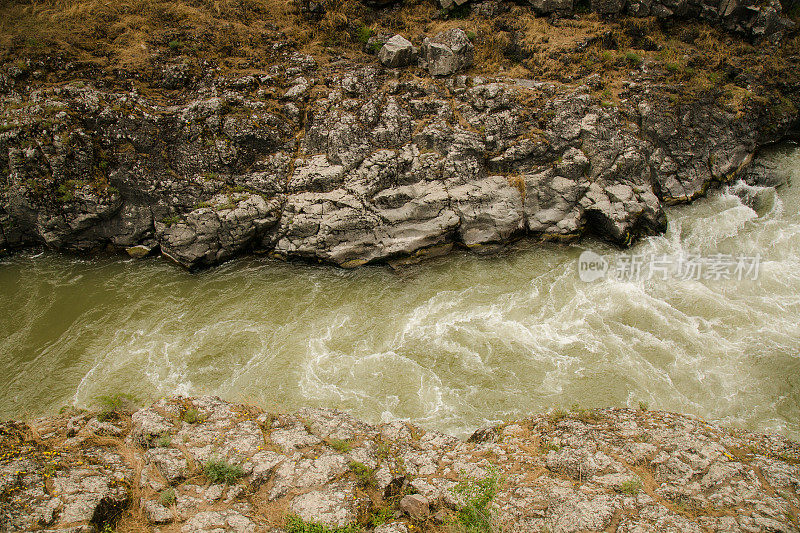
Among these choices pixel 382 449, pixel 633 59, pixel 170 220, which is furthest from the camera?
pixel 633 59

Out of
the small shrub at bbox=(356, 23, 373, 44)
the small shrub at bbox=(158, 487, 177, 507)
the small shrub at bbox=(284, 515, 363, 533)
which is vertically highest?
the small shrub at bbox=(356, 23, 373, 44)

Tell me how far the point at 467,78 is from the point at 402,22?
5698mm

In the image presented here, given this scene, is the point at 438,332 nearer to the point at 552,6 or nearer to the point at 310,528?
the point at 310,528

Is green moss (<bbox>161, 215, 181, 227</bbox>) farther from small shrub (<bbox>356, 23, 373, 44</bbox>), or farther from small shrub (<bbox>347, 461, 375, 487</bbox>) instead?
small shrub (<bbox>347, 461, 375, 487</bbox>)

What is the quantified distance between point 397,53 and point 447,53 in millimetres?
2283

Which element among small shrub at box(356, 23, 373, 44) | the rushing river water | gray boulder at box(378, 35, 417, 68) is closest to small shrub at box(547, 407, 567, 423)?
the rushing river water

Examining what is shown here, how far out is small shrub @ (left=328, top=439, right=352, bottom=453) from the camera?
28.5 ft

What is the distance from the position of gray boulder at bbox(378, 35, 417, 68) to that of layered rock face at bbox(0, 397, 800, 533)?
16.1 m

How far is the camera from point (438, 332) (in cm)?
1374

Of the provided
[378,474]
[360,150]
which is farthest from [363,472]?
[360,150]

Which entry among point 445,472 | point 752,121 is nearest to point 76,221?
point 445,472

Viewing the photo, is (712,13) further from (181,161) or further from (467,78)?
(181,161)

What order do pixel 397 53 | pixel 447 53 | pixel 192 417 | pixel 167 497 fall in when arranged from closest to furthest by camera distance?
pixel 167 497 < pixel 192 417 < pixel 447 53 < pixel 397 53

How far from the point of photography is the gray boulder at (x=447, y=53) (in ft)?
61.5
